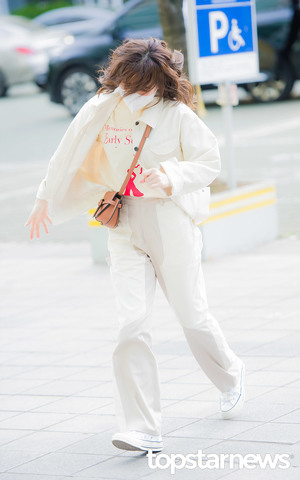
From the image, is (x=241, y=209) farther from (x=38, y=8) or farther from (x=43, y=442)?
(x=38, y=8)

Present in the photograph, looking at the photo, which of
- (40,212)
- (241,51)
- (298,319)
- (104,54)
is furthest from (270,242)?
(104,54)

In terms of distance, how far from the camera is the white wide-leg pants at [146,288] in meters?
3.97

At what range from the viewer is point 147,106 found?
3996mm

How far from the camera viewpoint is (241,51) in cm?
843

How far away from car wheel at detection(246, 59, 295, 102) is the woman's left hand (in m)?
13.9

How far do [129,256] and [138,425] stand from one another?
2.24ft

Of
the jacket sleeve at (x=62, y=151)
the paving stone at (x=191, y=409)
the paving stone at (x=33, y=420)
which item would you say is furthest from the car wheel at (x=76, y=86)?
the jacket sleeve at (x=62, y=151)

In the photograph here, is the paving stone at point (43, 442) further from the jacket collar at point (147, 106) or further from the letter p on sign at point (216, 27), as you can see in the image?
the letter p on sign at point (216, 27)

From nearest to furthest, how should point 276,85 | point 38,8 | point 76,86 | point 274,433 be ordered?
point 274,433
point 276,85
point 76,86
point 38,8

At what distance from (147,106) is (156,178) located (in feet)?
1.37

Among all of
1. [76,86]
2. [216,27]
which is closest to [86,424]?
[216,27]

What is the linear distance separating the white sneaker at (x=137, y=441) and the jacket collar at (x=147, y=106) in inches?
48.6

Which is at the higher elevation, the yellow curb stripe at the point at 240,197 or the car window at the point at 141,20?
the car window at the point at 141,20

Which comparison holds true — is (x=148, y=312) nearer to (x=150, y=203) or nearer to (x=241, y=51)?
(x=150, y=203)
